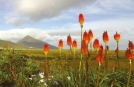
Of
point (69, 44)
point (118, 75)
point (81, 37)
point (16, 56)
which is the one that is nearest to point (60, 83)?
point (118, 75)

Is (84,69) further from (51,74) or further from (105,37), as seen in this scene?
(51,74)

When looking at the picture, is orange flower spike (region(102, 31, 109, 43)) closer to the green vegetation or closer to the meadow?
the meadow

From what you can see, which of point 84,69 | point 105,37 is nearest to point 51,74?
point 84,69

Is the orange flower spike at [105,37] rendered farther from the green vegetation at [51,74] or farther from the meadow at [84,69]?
the green vegetation at [51,74]

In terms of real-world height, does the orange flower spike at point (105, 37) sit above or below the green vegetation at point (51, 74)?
above

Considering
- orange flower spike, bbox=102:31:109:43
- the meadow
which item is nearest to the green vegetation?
the meadow

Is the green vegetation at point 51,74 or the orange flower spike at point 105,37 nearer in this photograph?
the orange flower spike at point 105,37

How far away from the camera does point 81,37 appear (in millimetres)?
5391

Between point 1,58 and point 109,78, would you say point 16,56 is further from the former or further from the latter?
point 109,78

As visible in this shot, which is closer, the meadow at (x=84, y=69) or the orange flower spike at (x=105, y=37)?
the meadow at (x=84, y=69)

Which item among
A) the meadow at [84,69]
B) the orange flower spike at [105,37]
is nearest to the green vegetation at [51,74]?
the meadow at [84,69]

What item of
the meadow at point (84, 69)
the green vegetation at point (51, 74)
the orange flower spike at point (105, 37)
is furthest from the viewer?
the green vegetation at point (51, 74)

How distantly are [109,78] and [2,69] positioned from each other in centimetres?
611

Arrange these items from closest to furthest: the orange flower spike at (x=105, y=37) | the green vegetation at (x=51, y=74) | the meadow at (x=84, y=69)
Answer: the meadow at (x=84, y=69)
the orange flower spike at (x=105, y=37)
the green vegetation at (x=51, y=74)
